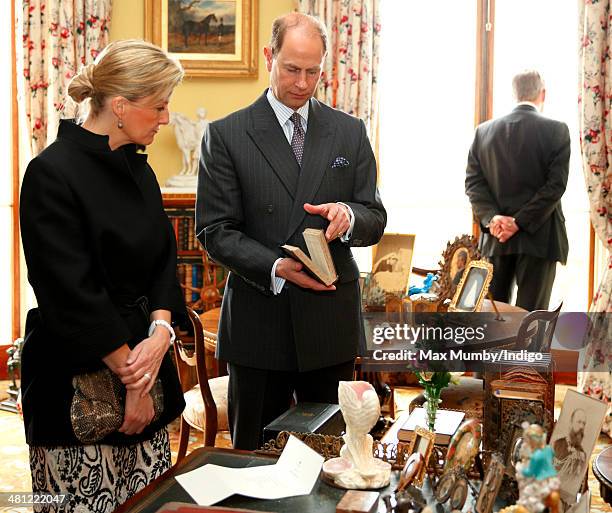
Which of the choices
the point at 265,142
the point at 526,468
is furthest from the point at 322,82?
the point at 526,468

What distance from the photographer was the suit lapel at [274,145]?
2703mm

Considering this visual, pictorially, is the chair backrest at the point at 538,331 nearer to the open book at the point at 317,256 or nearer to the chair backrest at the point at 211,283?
the open book at the point at 317,256

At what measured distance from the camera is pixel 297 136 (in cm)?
279

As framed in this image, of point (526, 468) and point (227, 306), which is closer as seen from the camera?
point (526, 468)

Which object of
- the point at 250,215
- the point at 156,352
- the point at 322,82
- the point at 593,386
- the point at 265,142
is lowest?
the point at 593,386

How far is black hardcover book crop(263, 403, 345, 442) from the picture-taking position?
2.27 metres

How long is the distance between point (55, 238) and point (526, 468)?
4.14 feet

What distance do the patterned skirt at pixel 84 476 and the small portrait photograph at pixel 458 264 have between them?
→ 229 centimetres

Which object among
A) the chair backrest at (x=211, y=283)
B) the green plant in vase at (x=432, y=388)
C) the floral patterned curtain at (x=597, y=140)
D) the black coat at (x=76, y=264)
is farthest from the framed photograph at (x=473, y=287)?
the chair backrest at (x=211, y=283)

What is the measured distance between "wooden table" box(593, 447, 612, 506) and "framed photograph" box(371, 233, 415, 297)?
204 centimetres

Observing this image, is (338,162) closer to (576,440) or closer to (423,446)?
(423,446)

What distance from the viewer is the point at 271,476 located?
77.5 inches

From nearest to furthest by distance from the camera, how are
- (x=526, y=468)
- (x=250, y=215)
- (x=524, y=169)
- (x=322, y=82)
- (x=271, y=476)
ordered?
(x=526, y=468) < (x=271, y=476) < (x=250, y=215) < (x=524, y=169) < (x=322, y=82)

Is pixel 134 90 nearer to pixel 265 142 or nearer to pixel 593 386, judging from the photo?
pixel 265 142
